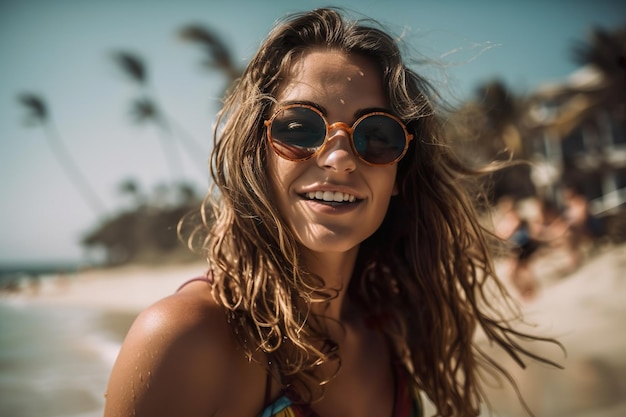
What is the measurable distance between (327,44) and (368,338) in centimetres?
152

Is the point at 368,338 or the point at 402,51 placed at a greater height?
the point at 402,51

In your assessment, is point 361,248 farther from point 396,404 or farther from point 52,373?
point 52,373

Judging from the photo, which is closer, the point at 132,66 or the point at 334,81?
the point at 334,81

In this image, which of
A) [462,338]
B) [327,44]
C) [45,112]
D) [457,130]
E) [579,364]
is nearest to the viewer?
[327,44]

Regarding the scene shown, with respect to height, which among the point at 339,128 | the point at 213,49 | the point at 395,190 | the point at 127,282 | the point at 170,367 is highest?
the point at 213,49

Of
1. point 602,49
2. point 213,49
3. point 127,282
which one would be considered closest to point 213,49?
point 213,49

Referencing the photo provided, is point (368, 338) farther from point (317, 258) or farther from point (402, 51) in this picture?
point (402, 51)

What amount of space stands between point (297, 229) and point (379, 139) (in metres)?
0.50

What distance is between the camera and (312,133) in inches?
68.0

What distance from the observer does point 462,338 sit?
8.25ft

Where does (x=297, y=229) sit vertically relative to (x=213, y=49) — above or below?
below

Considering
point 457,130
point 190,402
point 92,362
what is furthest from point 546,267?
point 190,402

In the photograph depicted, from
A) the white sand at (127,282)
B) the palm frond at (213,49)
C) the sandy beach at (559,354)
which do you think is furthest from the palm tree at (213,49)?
the sandy beach at (559,354)

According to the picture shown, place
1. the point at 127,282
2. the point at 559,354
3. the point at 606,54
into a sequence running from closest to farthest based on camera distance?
1. the point at 559,354
2. the point at 606,54
3. the point at 127,282
